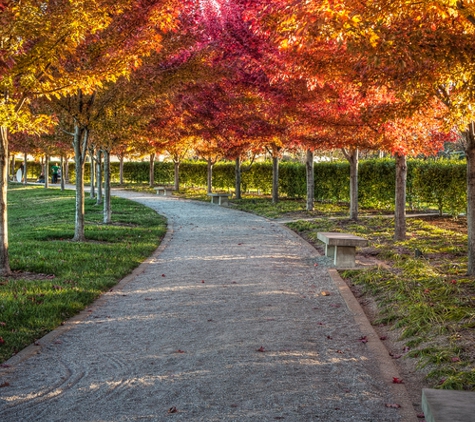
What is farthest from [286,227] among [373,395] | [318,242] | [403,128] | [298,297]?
[373,395]

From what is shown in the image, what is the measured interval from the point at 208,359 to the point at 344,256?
4996 millimetres

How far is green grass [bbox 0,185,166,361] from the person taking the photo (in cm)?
570

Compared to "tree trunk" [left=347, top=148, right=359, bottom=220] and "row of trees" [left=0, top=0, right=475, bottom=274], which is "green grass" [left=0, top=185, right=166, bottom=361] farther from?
"tree trunk" [left=347, top=148, right=359, bottom=220]

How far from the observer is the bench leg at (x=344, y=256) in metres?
9.26

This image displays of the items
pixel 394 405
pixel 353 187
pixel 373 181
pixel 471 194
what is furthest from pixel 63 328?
pixel 373 181

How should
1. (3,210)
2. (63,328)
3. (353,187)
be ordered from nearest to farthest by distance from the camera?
(63,328)
(3,210)
(353,187)

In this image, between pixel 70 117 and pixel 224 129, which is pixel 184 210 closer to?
pixel 224 129

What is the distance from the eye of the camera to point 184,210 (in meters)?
20.1

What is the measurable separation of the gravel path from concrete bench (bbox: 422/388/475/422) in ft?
1.88

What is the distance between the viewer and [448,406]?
304cm

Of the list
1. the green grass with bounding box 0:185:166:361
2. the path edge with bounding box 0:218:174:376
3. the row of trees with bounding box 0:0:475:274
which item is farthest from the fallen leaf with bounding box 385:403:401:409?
the green grass with bounding box 0:185:166:361

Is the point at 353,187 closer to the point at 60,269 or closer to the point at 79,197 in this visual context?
the point at 79,197

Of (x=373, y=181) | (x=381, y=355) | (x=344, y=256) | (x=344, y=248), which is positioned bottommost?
(x=381, y=355)

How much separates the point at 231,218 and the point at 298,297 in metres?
10.2
